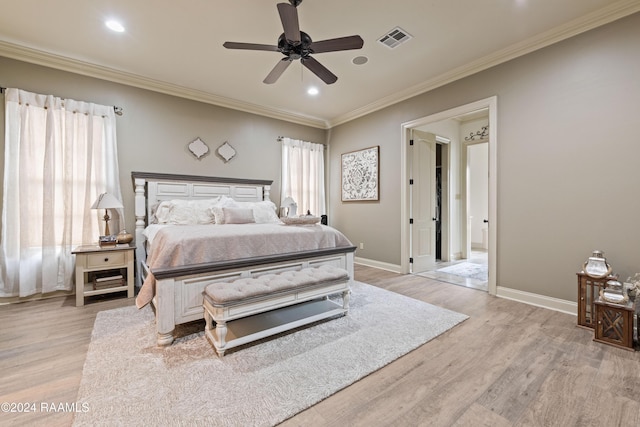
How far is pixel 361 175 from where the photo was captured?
5273 millimetres

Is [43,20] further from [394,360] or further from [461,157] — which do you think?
[461,157]

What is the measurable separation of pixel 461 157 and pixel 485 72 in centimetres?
280

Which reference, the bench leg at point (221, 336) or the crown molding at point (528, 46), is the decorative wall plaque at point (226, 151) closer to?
the crown molding at point (528, 46)

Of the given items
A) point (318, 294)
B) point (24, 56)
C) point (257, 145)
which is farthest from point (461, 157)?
point (24, 56)

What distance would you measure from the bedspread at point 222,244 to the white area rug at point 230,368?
49cm

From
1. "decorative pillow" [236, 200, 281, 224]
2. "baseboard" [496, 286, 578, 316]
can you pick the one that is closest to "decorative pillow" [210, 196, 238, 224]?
"decorative pillow" [236, 200, 281, 224]

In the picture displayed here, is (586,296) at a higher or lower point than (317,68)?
lower

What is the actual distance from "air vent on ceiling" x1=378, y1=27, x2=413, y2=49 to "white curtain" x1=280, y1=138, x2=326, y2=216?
278 cm

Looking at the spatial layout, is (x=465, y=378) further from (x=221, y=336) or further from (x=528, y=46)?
(x=528, y=46)

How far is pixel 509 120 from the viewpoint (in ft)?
10.6

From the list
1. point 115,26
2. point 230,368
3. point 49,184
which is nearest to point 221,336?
point 230,368

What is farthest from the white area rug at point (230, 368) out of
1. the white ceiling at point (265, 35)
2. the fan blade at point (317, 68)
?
the white ceiling at point (265, 35)

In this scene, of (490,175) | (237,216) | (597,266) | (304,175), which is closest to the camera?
(597,266)

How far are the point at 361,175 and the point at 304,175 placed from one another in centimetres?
122
